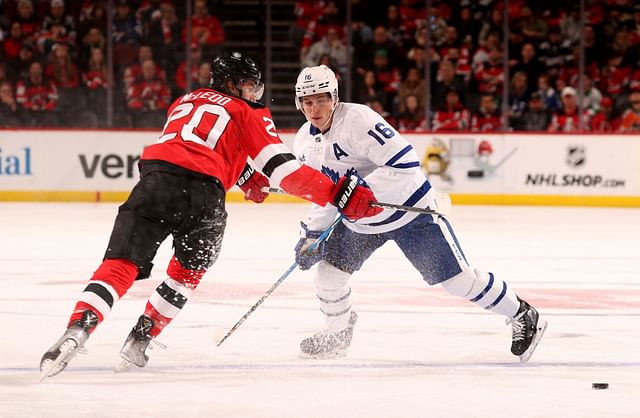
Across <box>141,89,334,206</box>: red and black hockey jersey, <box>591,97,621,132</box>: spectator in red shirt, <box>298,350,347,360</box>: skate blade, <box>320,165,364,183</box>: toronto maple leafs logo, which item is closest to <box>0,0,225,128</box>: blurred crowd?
<box>591,97,621,132</box>: spectator in red shirt

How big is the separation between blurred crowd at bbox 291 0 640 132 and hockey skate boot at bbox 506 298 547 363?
7.23 m

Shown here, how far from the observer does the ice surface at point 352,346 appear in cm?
328

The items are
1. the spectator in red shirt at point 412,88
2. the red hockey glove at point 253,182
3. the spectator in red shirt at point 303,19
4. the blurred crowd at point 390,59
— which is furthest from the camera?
the spectator in red shirt at point 303,19

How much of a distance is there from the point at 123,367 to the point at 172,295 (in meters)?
0.28

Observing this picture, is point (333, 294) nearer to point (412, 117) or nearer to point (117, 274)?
point (117, 274)

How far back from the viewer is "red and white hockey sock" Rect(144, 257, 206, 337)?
3758mm

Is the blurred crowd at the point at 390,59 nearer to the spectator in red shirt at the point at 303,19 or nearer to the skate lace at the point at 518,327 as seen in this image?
the spectator in red shirt at the point at 303,19

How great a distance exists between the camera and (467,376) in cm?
371

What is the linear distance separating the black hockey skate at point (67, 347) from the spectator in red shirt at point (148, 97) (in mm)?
7932

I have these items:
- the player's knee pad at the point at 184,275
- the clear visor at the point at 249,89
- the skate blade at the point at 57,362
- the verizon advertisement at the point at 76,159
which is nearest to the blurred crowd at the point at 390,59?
the verizon advertisement at the point at 76,159

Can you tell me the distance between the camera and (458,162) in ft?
35.9

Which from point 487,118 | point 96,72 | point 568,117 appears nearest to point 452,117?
point 487,118

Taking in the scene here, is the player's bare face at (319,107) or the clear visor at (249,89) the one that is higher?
the clear visor at (249,89)

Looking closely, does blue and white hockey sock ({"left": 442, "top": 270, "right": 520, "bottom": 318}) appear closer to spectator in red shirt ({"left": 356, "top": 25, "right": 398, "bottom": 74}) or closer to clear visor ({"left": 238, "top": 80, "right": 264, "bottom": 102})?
clear visor ({"left": 238, "top": 80, "right": 264, "bottom": 102})
